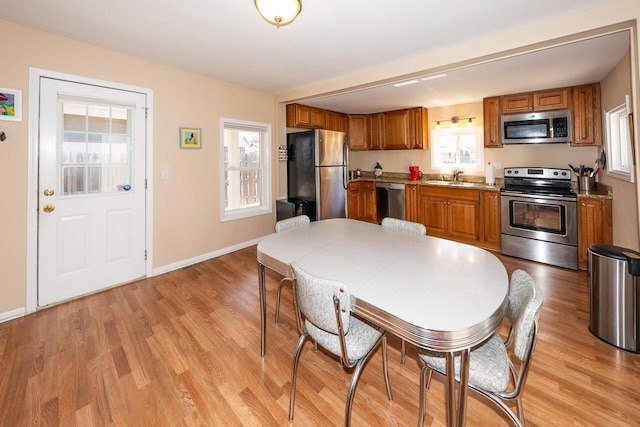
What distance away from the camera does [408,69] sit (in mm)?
3059

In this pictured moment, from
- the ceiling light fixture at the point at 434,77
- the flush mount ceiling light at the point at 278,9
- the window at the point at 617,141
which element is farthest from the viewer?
the ceiling light fixture at the point at 434,77

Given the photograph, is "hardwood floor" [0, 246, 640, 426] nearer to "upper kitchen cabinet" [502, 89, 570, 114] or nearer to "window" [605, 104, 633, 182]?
"window" [605, 104, 633, 182]

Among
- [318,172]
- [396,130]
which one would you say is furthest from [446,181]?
[318,172]

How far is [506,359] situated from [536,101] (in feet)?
12.9

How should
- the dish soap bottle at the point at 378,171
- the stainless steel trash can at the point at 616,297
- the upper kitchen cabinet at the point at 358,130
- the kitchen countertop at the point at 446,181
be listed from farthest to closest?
the dish soap bottle at the point at 378,171 < the upper kitchen cabinet at the point at 358,130 < the kitchen countertop at the point at 446,181 < the stainless steel trash can at the point at 616,297

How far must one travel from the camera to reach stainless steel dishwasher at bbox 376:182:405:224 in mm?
4980

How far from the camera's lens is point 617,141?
10.1 feet

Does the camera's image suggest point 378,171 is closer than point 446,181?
No

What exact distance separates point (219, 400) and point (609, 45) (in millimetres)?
3995

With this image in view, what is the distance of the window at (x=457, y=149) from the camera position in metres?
4.72

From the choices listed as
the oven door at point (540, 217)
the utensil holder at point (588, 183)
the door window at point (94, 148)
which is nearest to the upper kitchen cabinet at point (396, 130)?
the oven door at point (540, 217)

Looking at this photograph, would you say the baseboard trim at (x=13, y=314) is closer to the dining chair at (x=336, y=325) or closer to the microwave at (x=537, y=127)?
the dining chair at (x=336, y=325)

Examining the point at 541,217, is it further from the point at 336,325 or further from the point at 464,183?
the point at 336,325

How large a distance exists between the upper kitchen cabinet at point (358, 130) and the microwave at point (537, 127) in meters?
2.43
